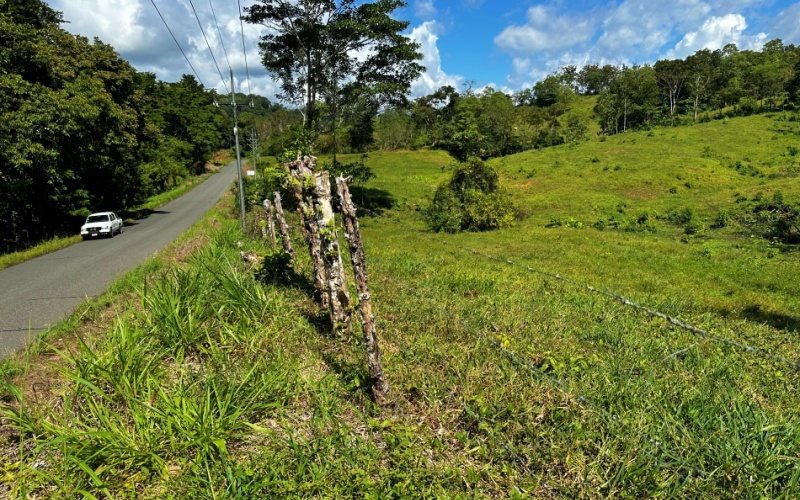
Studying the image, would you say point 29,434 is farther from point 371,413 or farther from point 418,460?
point 418,460

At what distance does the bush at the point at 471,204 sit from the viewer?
2161 centimetres

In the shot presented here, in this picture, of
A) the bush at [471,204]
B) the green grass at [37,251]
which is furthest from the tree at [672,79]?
the green grass at [37,251]

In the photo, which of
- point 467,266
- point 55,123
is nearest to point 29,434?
point 467,266

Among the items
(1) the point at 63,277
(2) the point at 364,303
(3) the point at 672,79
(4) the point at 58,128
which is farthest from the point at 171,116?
(3) the point at 672,79

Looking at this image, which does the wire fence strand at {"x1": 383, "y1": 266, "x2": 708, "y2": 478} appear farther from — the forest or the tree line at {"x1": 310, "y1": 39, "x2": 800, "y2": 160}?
the tree line at {"x1": 310, "y1": 39, "x2": 800, "y2": 160}

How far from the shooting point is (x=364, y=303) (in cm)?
391

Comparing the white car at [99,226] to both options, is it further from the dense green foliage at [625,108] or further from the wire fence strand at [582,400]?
the dense green foliage at [625,108]

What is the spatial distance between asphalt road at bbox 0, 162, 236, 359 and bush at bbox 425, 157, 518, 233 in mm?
12973

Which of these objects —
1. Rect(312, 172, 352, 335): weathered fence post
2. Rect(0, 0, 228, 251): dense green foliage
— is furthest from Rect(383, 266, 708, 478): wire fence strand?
Rect(0, 0, 228, 251): dense green foliage

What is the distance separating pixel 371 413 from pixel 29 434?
2.80 meters

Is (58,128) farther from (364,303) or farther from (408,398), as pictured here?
(408,398)

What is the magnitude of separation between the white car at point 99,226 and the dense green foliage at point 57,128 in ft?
6.30

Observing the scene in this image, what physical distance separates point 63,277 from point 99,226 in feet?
30.6

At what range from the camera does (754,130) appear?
145ft
